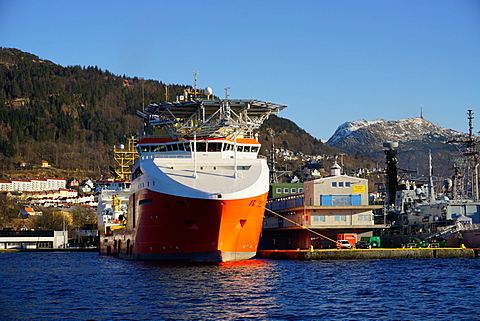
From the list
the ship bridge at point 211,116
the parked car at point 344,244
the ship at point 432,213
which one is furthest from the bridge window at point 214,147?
the ship at point 432,213

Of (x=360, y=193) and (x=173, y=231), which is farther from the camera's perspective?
(x=360, y=193)

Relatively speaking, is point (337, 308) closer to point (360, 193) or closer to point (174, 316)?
point (174, 316)

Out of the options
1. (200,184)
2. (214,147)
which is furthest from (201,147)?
(200,184)

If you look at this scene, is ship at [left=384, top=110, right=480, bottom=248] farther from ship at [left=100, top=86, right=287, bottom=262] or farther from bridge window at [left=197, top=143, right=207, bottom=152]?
bridge window at [left=197, top=143, right=207, bottom=152]

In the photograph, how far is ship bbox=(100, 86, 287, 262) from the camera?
51906 millimetres

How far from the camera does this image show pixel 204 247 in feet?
172

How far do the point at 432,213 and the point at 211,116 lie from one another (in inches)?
1577

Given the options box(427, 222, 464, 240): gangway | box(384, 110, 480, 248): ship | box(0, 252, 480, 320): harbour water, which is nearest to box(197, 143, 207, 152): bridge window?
Answer: box(0, 252, 480, 320): harbour water

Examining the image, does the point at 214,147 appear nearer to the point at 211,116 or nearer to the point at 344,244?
the point at 211,116

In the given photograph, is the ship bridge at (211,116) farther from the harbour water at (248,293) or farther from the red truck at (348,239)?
the red truck at (348,239)

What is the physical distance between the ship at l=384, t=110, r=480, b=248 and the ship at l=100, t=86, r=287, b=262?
80.5ft

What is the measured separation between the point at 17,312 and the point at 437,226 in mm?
61530

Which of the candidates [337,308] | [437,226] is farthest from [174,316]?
[437,226]

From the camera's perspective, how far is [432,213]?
279 feet
